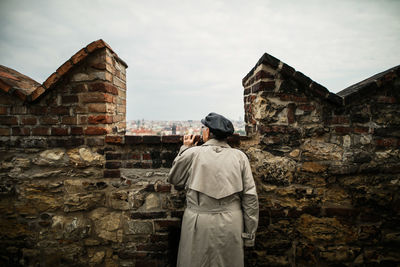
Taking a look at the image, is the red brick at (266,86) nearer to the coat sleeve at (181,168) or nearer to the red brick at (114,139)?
the coat sleeve at (181,168)

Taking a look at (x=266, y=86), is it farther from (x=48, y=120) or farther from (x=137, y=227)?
(x=48, y=120)

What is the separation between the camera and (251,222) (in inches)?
69.7

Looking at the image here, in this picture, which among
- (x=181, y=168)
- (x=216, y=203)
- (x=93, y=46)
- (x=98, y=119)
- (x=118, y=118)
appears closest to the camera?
(x=216, y=203)

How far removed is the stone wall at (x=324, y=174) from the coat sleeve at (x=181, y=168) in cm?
76

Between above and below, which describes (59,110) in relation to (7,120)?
above

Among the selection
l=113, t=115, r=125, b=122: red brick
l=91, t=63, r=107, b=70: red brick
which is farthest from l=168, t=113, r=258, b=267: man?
l=91, t=63, r=107, b=70: red brick

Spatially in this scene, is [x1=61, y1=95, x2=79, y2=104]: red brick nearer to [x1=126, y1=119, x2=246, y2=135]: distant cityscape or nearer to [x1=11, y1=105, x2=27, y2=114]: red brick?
[x1=11, y1=105, x2=27, y2=114]: red brick

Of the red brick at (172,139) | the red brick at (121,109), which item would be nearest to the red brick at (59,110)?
the red brick at (121,109)

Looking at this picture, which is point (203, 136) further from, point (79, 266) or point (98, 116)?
point (79, 266)

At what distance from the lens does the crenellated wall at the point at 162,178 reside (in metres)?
2.14

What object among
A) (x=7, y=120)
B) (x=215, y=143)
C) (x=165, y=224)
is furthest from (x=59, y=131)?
(x=215, y=143)

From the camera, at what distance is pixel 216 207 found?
1.72 meters

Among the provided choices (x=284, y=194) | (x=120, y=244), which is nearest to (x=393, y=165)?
(x=284, y=194)

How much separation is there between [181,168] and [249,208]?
26.6 inches
